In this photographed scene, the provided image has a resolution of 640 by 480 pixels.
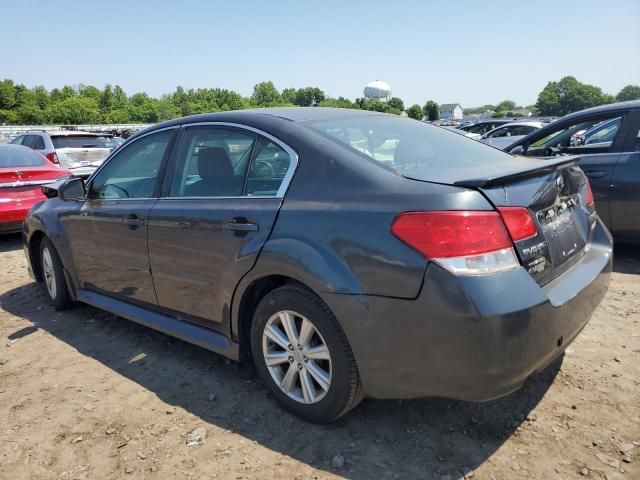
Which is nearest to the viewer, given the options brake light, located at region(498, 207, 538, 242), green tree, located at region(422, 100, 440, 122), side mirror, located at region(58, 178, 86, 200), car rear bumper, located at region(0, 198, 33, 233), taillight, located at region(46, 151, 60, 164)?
brake light, located at region(498, 207, 538, 242)

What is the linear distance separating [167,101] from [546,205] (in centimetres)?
12439

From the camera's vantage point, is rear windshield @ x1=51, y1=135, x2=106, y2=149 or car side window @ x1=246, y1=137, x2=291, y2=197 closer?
car side window @ x1=246, y1=137, x2=291, y2=197

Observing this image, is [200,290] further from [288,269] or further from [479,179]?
[479,179]

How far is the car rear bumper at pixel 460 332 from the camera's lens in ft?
6.53

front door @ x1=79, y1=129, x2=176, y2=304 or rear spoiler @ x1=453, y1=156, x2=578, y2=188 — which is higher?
rear spoiler @ x1=453, y1=156, x2=578, y2=188

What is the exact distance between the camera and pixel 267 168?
2.77 meters

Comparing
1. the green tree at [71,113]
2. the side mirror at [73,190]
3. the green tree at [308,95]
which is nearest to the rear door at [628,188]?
the side mirror at [73,190]

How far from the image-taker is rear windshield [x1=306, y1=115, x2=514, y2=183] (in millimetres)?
2473

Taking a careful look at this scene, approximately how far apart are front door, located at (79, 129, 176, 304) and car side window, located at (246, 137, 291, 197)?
873 millimetres

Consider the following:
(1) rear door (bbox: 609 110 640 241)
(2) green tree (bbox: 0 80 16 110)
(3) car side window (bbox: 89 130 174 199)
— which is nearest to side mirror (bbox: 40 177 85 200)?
(3) car side window (bbox: 89 130 174 199)

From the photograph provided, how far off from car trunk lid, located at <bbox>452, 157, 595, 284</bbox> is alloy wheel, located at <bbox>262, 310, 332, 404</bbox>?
3.32ft

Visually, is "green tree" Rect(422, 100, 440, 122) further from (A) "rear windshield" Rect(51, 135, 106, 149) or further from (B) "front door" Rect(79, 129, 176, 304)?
(B) "front door" Rect(79, 129, 176, 304)

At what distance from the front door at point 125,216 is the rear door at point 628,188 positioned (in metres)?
4.21

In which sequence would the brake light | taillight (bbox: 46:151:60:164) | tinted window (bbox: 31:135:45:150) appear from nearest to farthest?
the brake light, taillight (bbox: 46:151:60:164), tinted window (bbox: 31:135:45:150)
